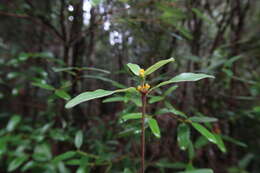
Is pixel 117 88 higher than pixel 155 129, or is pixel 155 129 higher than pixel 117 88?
pixel 117 88

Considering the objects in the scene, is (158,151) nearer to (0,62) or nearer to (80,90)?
(80,90)

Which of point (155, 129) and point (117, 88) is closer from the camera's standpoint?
point (155, 129)

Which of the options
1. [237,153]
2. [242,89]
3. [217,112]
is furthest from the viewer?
[237,153]

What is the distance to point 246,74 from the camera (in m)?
1.11

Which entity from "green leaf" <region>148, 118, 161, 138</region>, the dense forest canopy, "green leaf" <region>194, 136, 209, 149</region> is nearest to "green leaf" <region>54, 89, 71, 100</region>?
the dense forest canopy

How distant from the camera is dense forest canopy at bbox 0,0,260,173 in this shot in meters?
0.66

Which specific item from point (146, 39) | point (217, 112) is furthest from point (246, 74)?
point (146, 39)

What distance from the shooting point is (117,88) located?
0.75 metres

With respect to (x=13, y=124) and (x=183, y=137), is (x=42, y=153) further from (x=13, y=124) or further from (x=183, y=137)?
(x=183, y=137)

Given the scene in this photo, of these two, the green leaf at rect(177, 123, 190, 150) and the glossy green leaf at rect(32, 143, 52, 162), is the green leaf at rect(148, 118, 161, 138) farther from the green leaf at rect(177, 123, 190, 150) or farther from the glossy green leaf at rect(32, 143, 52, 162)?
the glossy green leaf at rect(32, 143, 52, 162)

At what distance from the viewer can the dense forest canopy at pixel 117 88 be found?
66 centimetres

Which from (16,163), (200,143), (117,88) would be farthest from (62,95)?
(200,143)

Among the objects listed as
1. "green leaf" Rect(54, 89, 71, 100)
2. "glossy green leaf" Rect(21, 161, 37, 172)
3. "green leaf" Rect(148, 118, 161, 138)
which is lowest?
"glossy green leaf" Rect(21, 161, 37, 172)

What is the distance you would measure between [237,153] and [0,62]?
1.38 metres
